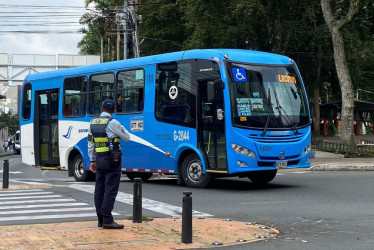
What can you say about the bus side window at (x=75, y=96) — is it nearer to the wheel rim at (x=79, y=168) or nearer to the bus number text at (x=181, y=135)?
the wheel rim at (x=79, y=168)

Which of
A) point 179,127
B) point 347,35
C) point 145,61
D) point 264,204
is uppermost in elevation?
point 347,35

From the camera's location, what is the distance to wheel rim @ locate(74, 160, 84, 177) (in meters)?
20.0

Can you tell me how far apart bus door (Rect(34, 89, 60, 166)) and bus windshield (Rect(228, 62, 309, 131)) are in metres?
7.78

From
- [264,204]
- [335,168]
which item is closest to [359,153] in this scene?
[335,168]

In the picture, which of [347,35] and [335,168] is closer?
[335,168]

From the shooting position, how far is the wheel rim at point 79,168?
65.7 feet

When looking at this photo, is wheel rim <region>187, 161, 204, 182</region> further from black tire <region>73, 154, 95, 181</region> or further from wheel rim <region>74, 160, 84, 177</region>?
wheel rim <region>74, 160, 84, 177</region>

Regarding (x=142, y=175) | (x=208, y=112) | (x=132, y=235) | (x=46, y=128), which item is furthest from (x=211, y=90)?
(x=46, y=128)

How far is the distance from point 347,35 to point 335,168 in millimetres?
13595

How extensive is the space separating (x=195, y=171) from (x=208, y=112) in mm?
1636

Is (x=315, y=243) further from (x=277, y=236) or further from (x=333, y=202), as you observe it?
(x=333, y=202)

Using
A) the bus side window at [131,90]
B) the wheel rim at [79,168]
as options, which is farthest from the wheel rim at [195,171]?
the wheel rim at [79,168]

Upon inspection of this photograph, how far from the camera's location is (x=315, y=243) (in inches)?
342

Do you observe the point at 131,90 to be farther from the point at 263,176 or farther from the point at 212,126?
the point at 263,176
